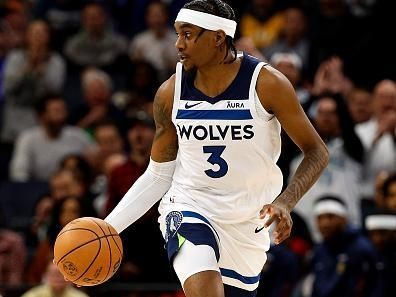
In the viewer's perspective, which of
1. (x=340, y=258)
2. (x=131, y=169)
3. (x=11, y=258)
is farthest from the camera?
(x=131, y=169)

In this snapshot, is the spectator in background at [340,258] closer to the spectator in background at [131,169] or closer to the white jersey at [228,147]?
the spectator in background at [131,169]

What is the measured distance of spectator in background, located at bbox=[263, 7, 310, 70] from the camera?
1376 centimetres

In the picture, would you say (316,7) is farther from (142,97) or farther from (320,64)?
(142,97)

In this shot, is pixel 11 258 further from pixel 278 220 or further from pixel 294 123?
pixel 278 220

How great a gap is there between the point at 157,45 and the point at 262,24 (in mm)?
1372

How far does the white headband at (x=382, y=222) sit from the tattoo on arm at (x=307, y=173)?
4.00 meters

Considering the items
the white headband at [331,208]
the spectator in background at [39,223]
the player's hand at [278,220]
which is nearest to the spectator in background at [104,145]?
the spectator in background at [39,223]

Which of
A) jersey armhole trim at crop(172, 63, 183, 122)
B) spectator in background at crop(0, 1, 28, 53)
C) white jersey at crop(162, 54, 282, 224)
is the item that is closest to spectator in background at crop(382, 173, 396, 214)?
white jersey at crop(162, 54, 282, 224)

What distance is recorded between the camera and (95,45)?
14586 mm

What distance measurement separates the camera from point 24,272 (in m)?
11.6

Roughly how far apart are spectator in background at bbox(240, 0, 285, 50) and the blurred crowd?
0.02 meters

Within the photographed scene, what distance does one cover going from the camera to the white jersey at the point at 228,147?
6902mm

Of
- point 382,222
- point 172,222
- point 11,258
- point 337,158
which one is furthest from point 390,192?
point 172,222

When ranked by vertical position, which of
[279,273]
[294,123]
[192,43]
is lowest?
[279,273]
